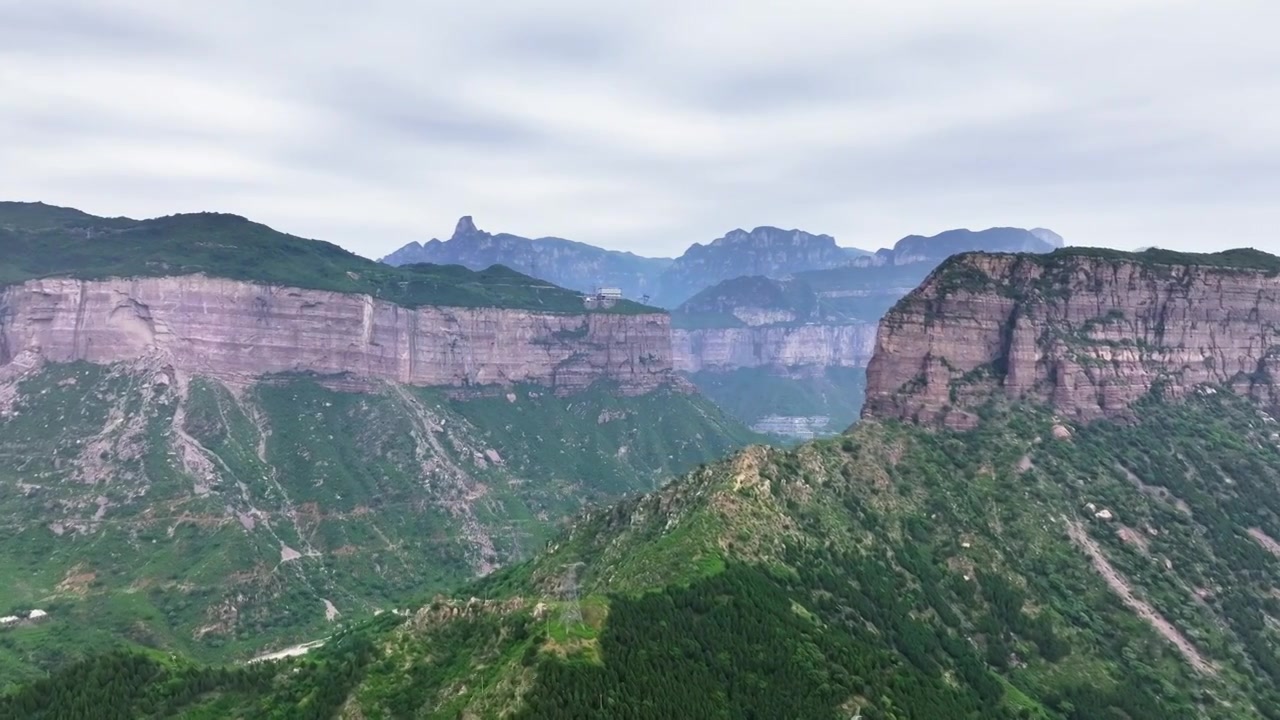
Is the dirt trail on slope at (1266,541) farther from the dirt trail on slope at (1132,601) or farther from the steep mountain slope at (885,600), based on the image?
the dirt trail on slope at (1132,601)

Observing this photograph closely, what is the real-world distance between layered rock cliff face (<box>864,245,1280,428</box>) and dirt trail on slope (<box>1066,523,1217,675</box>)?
28.3m

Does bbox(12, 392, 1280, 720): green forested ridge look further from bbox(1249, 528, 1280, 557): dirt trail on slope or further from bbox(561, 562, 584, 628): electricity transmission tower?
bbox(1249, 528, 1280, 557): dirt trail on slope

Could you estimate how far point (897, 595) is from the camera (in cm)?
11700

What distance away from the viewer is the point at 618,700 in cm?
7862

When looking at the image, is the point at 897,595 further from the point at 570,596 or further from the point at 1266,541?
the point at 1266,541

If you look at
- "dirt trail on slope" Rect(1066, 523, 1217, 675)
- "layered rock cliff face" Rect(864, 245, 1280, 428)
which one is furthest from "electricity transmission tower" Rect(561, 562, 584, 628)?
"dirt trail on slope" Rect(1066, 523, 1217, 675)

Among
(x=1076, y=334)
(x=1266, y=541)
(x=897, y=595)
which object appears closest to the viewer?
(x=897, y=595)

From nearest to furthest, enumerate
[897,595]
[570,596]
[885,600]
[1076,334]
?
1. [570,596]
2. [885,600]
3. [897,595]
4. [1076,334]

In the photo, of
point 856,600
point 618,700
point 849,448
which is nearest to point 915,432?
point 849,448

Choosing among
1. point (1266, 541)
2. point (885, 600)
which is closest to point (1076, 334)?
point (1266, 541)

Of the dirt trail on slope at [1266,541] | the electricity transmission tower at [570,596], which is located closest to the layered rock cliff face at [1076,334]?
the dirt trail on slope at [1266,541]

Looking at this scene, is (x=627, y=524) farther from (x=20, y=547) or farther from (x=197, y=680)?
(x=20, y=547)

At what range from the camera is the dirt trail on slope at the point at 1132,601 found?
118531 mm

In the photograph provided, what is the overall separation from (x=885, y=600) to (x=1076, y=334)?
8528cm
